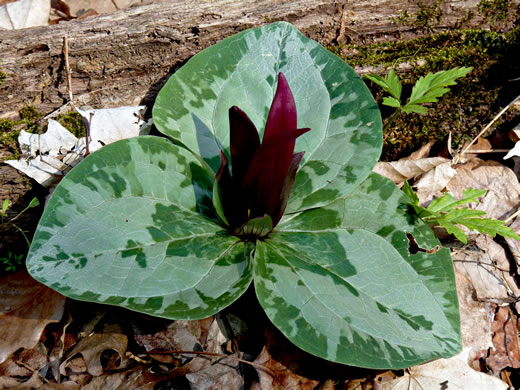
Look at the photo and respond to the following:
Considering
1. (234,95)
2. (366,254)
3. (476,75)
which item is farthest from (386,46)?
(366,254)

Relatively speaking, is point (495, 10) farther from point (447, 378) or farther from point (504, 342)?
point (447, 378)

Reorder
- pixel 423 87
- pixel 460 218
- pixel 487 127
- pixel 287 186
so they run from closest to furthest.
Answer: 1. pixel 287 186
2. pixel 460 218
3. pixel 423 87
4. pixel 487 127

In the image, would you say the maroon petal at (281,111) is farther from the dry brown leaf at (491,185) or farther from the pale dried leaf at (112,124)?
the dry brown leaf at (491,185)

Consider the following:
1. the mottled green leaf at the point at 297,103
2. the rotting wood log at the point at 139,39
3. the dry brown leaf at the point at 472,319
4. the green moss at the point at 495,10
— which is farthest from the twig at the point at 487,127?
the mottled green leaf at the point at 297,103

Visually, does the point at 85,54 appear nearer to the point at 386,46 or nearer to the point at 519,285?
the point at 386,46

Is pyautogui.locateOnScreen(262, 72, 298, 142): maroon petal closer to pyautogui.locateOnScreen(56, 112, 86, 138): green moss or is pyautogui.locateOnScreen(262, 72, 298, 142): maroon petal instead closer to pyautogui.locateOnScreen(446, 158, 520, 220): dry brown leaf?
pyautogui.locateOnScreen(56, 112, 86, 138): green moss

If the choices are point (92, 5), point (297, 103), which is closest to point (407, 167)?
point (297, 103)
